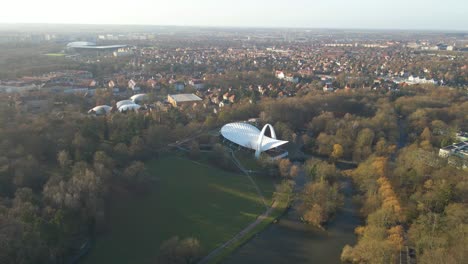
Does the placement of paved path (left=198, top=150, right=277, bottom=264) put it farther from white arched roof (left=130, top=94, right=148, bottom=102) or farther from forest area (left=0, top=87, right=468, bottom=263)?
white arched roof (left=130, top=94, right=148, bottom=102)

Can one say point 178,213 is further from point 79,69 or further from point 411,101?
point 79,69

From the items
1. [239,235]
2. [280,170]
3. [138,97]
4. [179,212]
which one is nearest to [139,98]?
[138,97]

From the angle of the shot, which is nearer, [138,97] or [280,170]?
[280,170]

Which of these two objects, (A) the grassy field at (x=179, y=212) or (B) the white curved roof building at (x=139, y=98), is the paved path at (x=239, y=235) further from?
(B) the white curved roof building at (x=139, y=98)

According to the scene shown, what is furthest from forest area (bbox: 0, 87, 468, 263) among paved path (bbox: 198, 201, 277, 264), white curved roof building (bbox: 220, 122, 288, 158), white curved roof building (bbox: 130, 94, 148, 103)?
white curved roof building (bbox: 130, 94, 148, 103)

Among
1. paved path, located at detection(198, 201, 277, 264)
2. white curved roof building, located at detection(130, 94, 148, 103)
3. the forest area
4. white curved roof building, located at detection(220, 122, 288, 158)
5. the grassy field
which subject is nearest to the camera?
the forest area

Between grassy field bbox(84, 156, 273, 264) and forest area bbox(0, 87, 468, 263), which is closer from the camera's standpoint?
forest area bbox(0, 87, 468, 263)

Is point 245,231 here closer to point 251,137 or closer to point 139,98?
point 251,137
